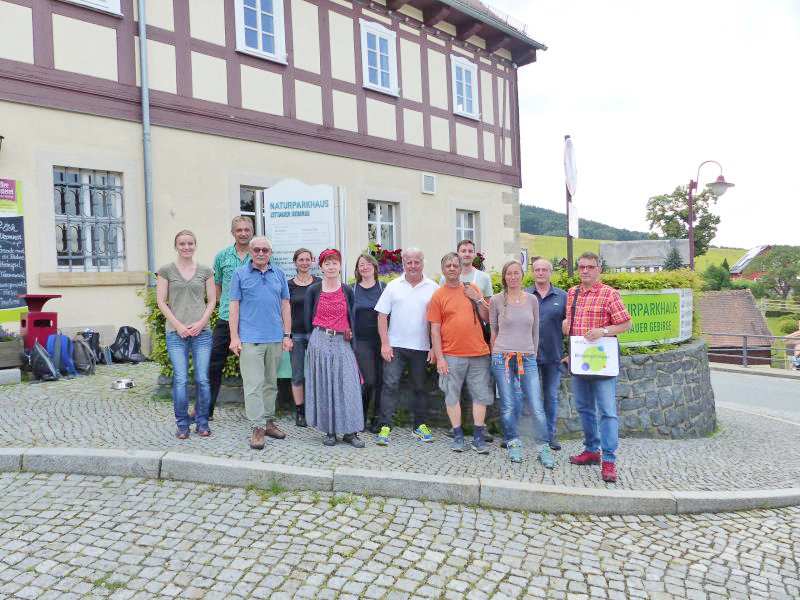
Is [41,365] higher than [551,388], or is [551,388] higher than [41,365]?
[41,365]

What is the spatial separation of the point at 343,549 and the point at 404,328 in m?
2.32

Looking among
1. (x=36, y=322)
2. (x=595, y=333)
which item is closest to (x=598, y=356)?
(x=595, y=333)

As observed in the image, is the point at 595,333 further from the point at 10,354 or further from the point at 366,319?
the point at 10,354

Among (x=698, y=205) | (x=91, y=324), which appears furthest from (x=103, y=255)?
(x=698, y=205)

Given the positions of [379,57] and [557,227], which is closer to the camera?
[379,57]

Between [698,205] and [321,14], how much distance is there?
45.0m

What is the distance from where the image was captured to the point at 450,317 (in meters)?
5.14

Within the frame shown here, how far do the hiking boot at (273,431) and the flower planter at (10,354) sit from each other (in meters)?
4.20

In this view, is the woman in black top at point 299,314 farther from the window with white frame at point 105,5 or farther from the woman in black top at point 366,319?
the window with white frame at point 105,5

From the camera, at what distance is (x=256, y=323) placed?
16.3 ft

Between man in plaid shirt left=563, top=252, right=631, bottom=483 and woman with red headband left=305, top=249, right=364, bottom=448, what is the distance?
1.84 metres

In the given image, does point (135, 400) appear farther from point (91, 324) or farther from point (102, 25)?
point (102, 25)

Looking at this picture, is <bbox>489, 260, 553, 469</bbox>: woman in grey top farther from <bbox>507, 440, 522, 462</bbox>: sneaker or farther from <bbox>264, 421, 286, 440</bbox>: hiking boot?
<bbox>264, 421, 286, 440</bbox>: hiking boot

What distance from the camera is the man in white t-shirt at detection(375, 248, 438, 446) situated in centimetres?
531
